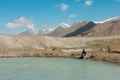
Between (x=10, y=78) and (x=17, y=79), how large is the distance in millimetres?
1067

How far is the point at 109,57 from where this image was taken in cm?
6575

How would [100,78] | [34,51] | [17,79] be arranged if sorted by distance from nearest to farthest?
[17,79], [100,78], [34,51]

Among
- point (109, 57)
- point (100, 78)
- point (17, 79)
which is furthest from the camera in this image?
point (109, 57)

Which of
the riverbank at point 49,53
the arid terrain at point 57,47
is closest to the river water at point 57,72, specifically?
the arid terrain at point 57,47

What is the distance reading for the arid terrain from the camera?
239ft

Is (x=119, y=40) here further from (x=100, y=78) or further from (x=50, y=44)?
(x=100, y=78)

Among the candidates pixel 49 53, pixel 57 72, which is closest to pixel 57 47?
pixel 49 53

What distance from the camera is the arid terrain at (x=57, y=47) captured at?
2872 inches

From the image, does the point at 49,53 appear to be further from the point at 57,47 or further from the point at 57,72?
the point at 57,72

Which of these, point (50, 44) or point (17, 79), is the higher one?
point (50, 44)

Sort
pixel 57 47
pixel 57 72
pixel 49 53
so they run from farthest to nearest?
1. pixel 57 47
2. pixel 49 53
3. pixel 57 72

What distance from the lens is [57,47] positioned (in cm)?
9169

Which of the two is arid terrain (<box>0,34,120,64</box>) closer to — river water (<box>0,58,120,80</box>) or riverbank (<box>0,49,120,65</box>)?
riverbank (<box>0,49,120,65</box>)

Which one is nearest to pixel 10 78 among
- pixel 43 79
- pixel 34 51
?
pixel 43 79
